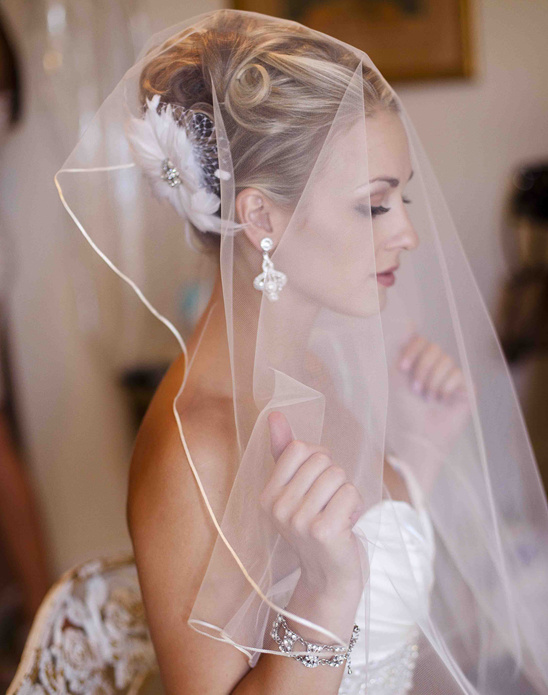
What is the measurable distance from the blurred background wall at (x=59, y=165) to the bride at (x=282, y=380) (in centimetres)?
140

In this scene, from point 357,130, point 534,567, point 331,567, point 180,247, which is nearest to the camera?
point 331,567

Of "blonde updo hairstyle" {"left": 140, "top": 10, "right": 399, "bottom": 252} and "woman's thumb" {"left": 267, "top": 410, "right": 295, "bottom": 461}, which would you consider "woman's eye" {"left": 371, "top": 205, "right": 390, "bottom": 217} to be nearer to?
"blonde updo hairstyle" {"left": 140, "top": 10, "right": 399, "bottom": 252}

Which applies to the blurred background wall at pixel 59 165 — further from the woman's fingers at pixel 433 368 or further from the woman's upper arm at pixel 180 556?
the woman's upper arm at pixel 180 556

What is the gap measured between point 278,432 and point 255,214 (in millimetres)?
328

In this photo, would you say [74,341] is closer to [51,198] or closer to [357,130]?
[51,198]

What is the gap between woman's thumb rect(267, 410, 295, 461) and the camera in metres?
0.83

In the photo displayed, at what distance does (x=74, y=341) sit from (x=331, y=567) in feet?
6.24

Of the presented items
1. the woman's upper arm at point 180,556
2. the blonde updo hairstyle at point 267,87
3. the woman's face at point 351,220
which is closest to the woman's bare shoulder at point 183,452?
the woman's upper arm at point 180,556

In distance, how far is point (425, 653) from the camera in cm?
96

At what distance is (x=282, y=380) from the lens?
2.85 feet

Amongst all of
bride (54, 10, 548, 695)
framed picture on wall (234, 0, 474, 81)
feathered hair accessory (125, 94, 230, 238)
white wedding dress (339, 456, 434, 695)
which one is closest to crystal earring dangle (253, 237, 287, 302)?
bride (54, 10, 548, 695)

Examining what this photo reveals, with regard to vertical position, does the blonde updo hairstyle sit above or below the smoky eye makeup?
above

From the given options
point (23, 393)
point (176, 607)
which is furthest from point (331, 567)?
point (23, 393)

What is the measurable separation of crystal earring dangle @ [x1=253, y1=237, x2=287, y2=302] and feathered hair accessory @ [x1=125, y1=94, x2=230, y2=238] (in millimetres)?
135
